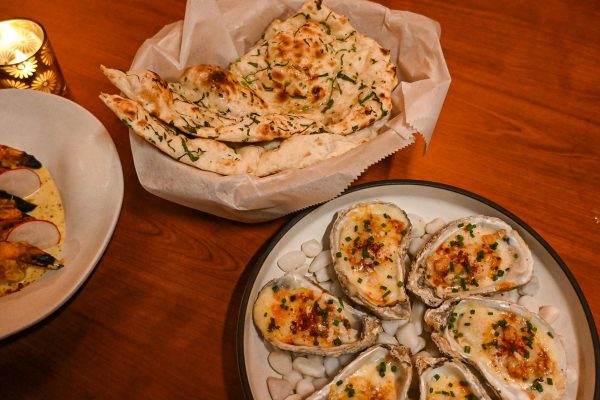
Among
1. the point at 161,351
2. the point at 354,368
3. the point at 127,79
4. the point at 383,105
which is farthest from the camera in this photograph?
the point at 383,105

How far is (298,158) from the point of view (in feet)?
4.55

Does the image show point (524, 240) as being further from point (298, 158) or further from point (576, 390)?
point (298, 158)

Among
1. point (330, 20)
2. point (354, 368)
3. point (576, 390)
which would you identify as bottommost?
point (576, 390)

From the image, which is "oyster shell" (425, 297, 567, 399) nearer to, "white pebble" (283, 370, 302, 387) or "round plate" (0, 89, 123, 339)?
"white pebble" (283, 370, 302, 387)

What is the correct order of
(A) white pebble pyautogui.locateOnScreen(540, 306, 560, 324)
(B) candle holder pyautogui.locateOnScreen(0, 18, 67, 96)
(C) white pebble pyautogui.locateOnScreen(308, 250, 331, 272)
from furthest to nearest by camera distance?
(B) candle holder pyautogui.locateOnScreen(0, 18, 67, 96) → (C) white pebble pyautogui.locateOnScreen(308, 250, 331, 272) → (A) white pebble pyautogui.locateOnScreen(540, 306, 560, 324)

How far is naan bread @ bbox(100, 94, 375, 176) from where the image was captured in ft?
4.37

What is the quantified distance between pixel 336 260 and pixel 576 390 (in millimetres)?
626

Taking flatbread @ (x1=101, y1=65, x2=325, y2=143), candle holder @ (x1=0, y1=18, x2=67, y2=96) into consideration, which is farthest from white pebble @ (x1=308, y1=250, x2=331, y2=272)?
candle holder @ (x1=0, y1=18, x2=67, y2=96)

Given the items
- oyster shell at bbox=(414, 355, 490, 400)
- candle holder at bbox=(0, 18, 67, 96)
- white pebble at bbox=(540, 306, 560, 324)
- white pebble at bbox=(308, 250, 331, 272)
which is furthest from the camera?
candle holder at bbox=(0, 18, 67, 96)

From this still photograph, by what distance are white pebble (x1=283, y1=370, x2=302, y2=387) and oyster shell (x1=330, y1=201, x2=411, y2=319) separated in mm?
221

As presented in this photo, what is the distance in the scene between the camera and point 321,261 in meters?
1.35

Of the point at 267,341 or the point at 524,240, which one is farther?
the point at 524,240

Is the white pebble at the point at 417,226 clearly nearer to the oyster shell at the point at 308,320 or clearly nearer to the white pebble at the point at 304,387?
the oyster shell at the point at 308,320

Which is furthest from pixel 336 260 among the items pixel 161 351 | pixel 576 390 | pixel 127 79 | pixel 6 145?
pixel 6 145
